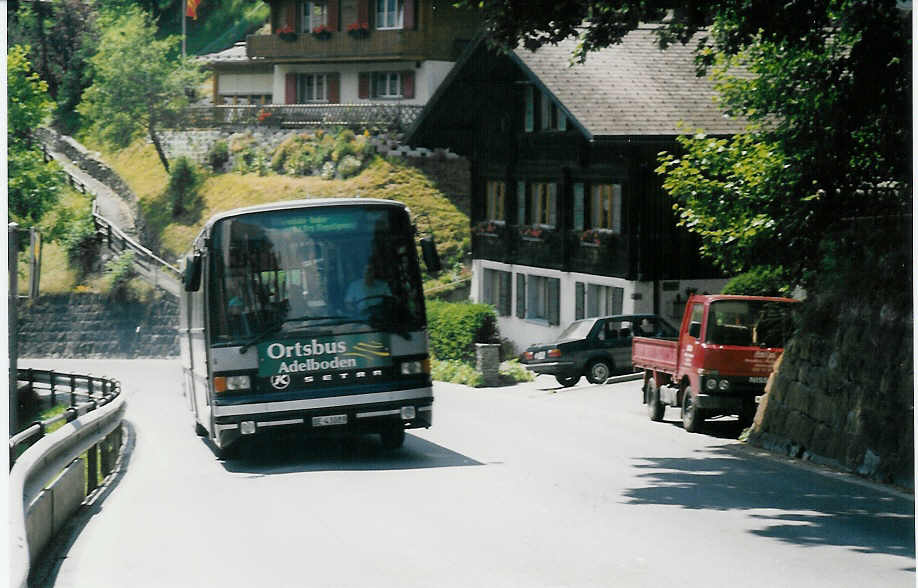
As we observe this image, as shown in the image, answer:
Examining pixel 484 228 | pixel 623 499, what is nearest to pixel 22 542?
pixel 623 499

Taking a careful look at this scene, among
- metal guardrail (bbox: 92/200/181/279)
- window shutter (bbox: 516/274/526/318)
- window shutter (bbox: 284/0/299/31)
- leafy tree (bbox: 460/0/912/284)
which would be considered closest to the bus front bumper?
leafy tree (bbox: 460/0/912/284)

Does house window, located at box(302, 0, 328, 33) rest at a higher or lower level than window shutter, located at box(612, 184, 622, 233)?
higher

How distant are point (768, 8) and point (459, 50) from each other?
44.3 metres

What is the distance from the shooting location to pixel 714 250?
71.9ft

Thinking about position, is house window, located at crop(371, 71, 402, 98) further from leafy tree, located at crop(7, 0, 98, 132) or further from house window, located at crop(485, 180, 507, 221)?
leafy tree, located at crop(7, 0, 98, 132)

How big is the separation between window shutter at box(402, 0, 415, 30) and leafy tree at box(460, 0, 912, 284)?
38.4 m

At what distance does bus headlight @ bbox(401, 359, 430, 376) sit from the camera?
1648 centimetres

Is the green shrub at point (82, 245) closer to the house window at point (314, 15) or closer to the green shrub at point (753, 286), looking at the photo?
the green shrub at point (753, 286)

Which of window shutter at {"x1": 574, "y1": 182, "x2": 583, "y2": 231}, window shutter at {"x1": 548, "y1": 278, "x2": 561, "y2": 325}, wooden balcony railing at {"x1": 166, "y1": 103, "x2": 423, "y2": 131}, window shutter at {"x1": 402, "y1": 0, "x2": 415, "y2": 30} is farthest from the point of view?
window shutter at {"x1": 402, "y1": 0, "x2": 415, "y2": 30}

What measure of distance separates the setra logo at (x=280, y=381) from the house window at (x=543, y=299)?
24.0 meters

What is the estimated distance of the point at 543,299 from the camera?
4125 centimetres

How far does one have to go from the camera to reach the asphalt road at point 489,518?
372 inches

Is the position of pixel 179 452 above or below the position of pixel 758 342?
below

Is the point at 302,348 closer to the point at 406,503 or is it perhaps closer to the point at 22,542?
the point at 406,503
